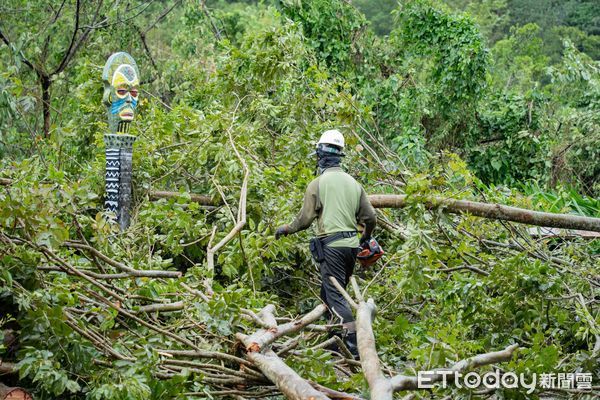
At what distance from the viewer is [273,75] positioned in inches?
369

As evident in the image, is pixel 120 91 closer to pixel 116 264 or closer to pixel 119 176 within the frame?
pixel 119 176

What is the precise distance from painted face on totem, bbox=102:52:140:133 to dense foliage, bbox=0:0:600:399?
35 centimetres

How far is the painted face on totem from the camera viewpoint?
8.62 metres

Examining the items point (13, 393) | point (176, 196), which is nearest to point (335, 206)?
point (176, 196)

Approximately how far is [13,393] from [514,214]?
406cm

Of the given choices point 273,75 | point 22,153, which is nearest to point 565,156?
point 273,75

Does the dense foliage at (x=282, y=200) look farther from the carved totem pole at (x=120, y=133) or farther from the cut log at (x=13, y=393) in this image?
the carved totem pole at (x=120, y=133)

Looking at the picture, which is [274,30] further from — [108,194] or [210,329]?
[210,329]

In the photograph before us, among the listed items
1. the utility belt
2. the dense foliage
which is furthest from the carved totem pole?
the utility belt

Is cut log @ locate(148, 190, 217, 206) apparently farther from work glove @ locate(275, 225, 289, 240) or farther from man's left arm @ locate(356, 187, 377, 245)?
man's left arm @ locate(356, 187, 377, 245)

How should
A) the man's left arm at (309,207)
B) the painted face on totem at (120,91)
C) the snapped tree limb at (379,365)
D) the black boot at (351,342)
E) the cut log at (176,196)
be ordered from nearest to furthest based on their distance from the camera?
the snapped tree limb at (379,365), the black boot at (351,342), the man's left arm at (309,207), the cut log at (176,196), the painted face on totem at (120,91)

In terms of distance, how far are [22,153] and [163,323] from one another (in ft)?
23.2

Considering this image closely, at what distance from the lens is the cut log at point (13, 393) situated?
4.29 metres

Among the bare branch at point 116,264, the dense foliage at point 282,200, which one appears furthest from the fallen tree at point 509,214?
the bare branch at point 116,264
